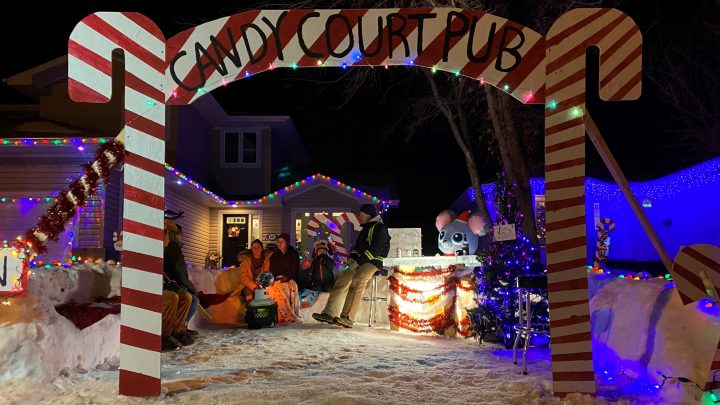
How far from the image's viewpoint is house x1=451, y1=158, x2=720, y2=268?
18.1m

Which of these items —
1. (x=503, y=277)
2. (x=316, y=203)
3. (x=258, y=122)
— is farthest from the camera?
(x=258, y=122)

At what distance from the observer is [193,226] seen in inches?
747

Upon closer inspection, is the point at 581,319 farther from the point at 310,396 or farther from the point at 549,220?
the point at 310,396

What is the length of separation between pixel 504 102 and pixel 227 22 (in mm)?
7212

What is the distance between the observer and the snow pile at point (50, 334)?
202 inches

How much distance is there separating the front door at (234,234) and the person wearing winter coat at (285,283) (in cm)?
937

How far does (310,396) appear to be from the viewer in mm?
4973

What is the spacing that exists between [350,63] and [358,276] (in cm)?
534

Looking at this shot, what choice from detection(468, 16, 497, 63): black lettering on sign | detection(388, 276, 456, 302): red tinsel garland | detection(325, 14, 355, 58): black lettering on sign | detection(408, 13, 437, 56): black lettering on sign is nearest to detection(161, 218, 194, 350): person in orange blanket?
detection(388, 276, 456, 302): red tinsel garland

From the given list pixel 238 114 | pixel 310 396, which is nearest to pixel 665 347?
pixel 310 396

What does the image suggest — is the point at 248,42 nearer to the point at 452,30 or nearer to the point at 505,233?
the point at 452,30

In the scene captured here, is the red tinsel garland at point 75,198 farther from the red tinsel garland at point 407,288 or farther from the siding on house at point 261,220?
the siding on house at point 261,220

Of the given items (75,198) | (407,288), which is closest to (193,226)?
(407,288)

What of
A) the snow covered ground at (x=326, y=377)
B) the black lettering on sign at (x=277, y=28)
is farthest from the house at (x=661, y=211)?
the black lettering on sign at (x=277, y=28)
